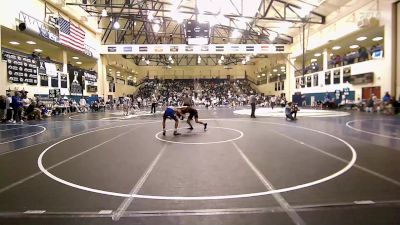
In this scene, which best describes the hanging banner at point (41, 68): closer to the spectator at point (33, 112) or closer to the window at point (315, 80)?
the spectator at point (33, 112)

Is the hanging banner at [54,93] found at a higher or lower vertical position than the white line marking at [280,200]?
A: higher

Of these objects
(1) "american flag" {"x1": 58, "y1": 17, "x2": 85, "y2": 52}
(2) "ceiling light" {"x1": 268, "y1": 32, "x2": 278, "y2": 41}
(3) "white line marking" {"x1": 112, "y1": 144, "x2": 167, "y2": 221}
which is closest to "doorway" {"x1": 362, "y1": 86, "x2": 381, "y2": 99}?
(2) "ceiling light" {"x1": 268, "y1": 32, "x2": 278, "y2": 41}

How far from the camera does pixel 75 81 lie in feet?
98.0

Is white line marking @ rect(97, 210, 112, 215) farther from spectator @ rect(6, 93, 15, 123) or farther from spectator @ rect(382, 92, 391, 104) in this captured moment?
spectator @ rect(382, 92, 391, 104)

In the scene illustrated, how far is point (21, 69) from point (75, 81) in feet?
27.8

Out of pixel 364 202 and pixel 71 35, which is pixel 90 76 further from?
pixel 364 202

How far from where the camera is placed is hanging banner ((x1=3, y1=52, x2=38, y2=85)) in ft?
66.4

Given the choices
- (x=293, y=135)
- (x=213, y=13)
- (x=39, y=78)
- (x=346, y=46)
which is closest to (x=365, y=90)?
(x=346, y=46)

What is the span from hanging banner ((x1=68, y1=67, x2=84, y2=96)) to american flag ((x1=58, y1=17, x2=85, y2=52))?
207 cm

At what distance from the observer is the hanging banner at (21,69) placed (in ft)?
66.4

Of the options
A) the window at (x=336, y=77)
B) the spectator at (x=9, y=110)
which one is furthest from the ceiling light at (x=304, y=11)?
the spectator at (x=9, y=110)

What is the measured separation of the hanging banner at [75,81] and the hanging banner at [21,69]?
19.7ft

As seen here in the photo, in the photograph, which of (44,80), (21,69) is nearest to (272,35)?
(44,80)

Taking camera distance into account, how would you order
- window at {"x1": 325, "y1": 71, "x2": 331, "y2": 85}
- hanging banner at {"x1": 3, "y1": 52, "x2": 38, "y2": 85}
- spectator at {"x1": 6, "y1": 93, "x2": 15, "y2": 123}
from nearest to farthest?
spectator at {"x1": 6, "y1": 93, "x2": 15, "y2": 123} → hanging banner at {"x1": 3, "y1": 52, "x2": 38, "y2": 85} → window at {"x1": 325, "y1": 71, "x2": 331, "y2": 85}
